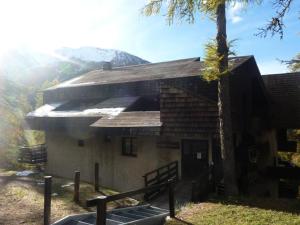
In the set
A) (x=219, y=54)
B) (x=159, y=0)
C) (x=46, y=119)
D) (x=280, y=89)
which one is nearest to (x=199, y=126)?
(x=219, y=54)

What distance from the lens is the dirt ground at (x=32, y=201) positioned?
1244cm

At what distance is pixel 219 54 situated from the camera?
12.8 meters

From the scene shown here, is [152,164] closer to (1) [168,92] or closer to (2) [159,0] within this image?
(1) [168,92]

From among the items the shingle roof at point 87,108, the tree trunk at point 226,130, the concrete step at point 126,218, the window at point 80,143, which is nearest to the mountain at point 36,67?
the shingle roof at point 87,108

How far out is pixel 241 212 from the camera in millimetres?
10469

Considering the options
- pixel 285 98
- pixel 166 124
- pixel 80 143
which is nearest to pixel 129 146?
pixel 166 124

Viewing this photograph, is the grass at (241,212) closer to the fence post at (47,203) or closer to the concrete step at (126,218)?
the concrete step at (126,218)

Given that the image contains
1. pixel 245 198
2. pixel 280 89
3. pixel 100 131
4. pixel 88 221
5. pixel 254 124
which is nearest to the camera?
pixel 88 221

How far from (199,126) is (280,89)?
33.3 ft

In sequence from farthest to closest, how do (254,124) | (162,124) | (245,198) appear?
(254,124) → (162,124) → (245,198)

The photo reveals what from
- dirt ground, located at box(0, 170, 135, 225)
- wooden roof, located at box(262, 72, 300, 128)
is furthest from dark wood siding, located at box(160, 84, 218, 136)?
wooden roof, located at box(262, 72, 300, 128)

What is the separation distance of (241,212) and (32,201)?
367 inches

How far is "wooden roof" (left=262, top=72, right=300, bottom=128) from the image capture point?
834 inches

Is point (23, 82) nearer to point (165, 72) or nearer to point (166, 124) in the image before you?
point (165, 72)
